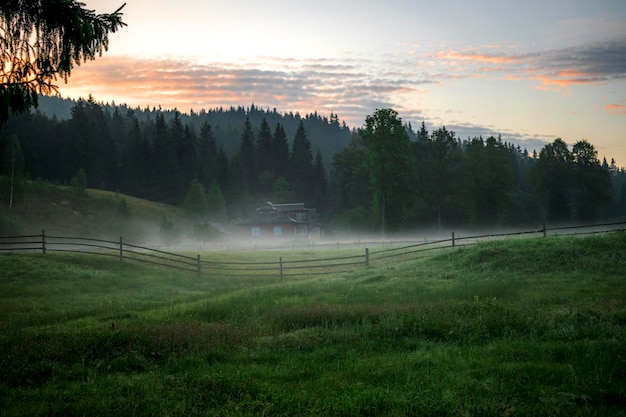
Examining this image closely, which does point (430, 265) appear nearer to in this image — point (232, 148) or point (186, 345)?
point (186, 345)

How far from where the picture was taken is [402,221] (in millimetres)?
78000

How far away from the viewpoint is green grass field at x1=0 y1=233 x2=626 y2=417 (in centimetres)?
791

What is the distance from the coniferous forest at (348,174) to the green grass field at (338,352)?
5494 cm

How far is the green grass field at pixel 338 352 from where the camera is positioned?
7906mm

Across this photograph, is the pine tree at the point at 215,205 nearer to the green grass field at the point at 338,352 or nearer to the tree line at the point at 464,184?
the tree line at the point at 464,184

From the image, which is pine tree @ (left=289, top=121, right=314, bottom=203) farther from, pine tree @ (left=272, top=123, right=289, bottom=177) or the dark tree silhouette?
the dark tree silhouette

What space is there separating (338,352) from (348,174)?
99383 millimetres

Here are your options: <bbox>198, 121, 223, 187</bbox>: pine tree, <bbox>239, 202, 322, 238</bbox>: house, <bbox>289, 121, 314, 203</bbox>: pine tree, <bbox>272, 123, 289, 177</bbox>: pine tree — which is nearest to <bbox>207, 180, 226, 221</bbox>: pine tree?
<bbox>239, 202, 322, 238</bbox>: house

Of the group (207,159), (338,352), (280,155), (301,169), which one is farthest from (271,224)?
(338,352)

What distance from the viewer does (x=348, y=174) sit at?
10988 centimetres

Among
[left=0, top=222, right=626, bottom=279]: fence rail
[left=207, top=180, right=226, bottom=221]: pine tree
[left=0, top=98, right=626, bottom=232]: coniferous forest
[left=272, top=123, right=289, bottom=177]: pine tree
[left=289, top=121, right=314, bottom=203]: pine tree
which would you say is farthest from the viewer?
[left=272, top=123, right=289, bottom=177]: pine tree

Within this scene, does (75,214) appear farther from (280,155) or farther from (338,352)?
(338,352)

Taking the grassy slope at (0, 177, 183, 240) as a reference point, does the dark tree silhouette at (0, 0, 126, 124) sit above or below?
above

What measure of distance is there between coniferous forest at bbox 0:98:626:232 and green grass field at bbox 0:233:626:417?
54.9 m
